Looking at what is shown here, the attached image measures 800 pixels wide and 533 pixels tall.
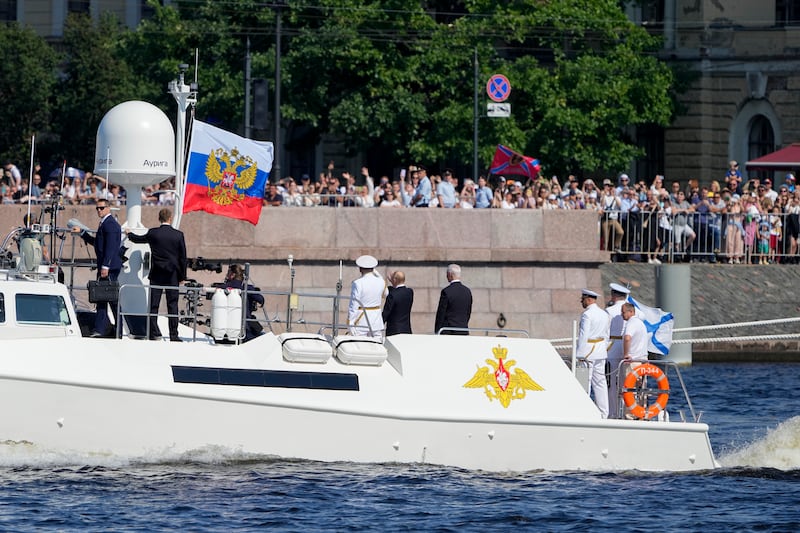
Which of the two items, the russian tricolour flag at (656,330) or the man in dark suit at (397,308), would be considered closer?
the russian tricolour flag at (656,330)

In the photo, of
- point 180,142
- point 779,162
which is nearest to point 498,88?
point 779,162

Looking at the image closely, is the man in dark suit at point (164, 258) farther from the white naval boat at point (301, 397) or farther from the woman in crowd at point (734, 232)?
the woman in crowd at point (734, 232)

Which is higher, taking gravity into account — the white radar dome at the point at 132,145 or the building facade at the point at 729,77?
the building facade at the point at 729,77

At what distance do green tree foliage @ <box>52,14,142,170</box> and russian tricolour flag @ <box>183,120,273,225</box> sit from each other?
92.5ft

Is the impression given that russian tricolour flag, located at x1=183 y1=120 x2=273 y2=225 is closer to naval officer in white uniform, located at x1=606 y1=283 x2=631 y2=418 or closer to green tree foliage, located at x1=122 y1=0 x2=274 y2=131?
naval officer in white uniform, located at x1=606 y1=283 x2=631 y2=418

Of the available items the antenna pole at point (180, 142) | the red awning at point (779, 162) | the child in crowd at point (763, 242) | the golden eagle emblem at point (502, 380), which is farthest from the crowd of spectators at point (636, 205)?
the golden eagle emblem at point (502, 380)

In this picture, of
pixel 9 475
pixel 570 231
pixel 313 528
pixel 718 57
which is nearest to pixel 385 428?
pixel 313 528

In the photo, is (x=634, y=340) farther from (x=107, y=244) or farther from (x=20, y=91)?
(x=20, y=91)

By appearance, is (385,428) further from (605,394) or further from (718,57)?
(718,57)

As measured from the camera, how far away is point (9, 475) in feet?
59.8

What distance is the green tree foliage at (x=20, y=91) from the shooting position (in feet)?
163

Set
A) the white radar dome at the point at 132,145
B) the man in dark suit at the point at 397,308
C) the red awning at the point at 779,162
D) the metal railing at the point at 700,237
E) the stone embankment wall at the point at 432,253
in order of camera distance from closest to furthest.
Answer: the white radar dome at the point at 132,145, the man in dark suit at the point at 397,308, the stone embankment wall at the point at 432,253, the metal railing at the point at 700,237, the red awning at the point at 779,162

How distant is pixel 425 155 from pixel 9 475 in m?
27.0

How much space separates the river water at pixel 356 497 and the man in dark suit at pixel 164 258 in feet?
6.66
